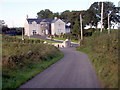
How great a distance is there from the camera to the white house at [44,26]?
101188 mm

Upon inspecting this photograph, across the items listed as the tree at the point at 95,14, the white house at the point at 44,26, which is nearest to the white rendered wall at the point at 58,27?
the white house at the point at 44,26

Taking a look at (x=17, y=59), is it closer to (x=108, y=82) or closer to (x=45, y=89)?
(x=45, y=89)

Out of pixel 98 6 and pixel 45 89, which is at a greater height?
pixel 98 6

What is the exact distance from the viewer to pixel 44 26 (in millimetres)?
104188

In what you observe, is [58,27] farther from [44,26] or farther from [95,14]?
[95,14]

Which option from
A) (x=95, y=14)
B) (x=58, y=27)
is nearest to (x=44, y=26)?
(x=58, y=27)

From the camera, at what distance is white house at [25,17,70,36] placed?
10119cm

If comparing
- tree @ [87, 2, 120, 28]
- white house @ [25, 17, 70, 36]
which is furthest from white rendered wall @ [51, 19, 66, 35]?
tree @ [87, 2, 120, 28]

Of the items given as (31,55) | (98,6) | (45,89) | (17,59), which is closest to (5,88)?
(45,89)

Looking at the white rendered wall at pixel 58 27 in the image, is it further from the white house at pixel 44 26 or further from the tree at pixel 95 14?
the tree at pixel 95 14

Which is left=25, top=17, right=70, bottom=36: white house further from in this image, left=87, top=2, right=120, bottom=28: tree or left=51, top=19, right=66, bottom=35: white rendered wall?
left=87, top=2, right=120, bottom=28: tree

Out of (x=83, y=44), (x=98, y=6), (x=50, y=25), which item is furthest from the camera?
(x=50, y=25)

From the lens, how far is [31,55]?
2186 centimetres

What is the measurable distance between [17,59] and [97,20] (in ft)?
198
